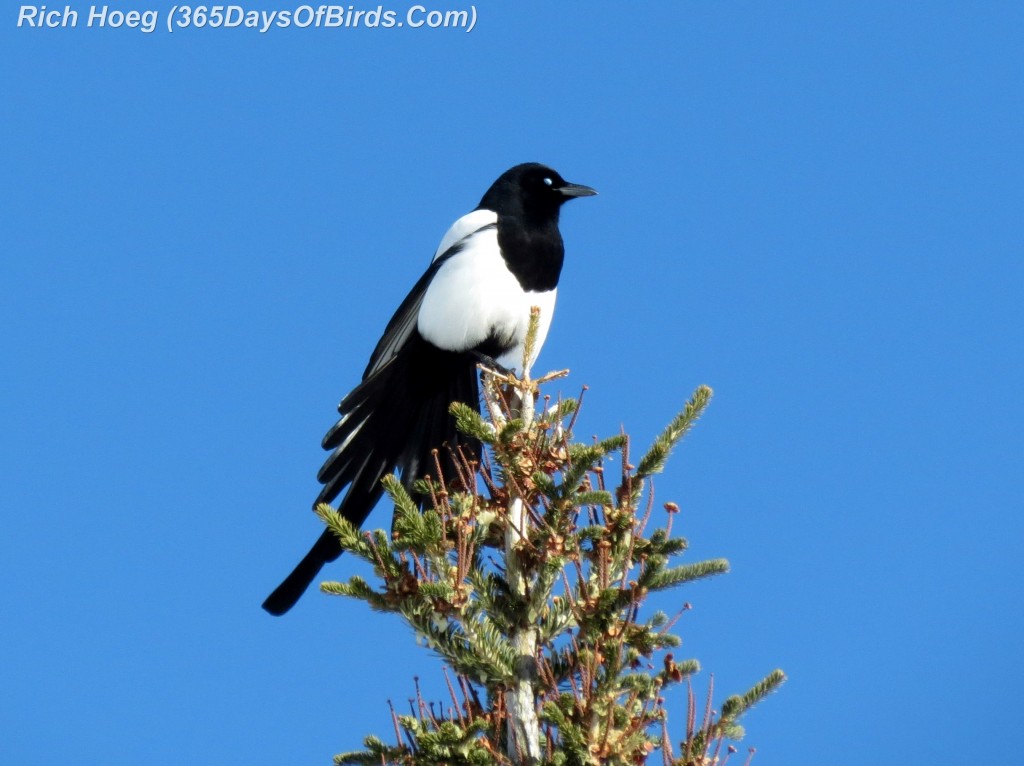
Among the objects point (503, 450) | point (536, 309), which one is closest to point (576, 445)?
point (503, 450)

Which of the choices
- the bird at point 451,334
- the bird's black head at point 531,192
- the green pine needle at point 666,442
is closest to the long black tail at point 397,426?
the bird at point 451,334

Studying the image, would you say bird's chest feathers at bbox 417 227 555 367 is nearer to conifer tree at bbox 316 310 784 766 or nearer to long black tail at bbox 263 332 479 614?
long black tail at bbox 263 332 479 614

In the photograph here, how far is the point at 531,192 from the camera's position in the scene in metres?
5.54

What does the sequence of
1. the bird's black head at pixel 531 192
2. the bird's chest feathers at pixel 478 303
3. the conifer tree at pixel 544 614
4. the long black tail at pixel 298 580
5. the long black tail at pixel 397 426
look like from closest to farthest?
the conifer tree at pixel 544 614, the long black tail at pixel 298 580, the long black tail at pixel 397 426, the bird's chest feathers at pixel 478 303, the bird's black head at pixel 531 192

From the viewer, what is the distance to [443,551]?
306 cm

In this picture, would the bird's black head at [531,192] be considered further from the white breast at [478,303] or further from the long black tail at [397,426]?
the long black tail at [397,426]

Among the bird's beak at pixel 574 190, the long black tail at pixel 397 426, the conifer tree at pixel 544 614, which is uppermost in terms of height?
the bird's beak at pixel 574 190

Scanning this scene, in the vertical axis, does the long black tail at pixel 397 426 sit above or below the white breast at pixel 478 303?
below

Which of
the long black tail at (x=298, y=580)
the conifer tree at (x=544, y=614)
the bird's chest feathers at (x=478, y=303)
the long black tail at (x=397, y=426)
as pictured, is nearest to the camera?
the conifer tree at (x=544, y=614)

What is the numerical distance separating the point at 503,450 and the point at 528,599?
39 cm

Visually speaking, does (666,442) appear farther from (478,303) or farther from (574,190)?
(574,190)

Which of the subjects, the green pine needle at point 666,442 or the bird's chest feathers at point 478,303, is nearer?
the green pine needle at point 666,442

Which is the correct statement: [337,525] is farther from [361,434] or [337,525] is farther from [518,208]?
[518,208]

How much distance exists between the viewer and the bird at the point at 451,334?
4.62m
